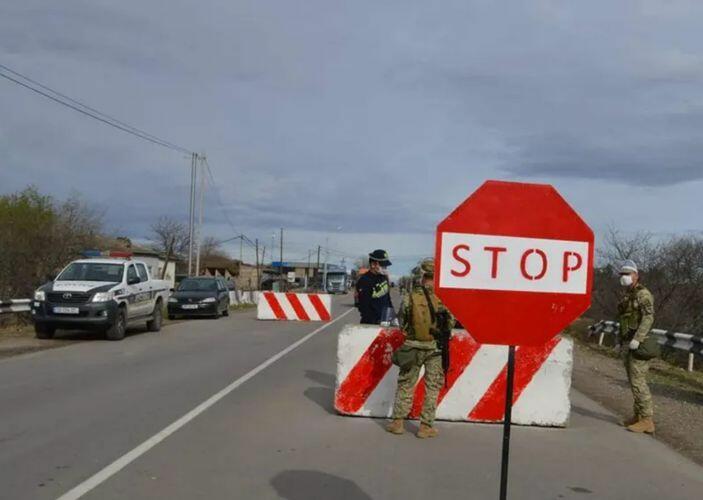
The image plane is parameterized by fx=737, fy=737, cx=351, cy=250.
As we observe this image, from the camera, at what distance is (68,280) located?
17.4 metres

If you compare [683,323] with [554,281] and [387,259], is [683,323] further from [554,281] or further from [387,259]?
[554,281]

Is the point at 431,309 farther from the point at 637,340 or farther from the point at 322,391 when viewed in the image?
the point at 322,391

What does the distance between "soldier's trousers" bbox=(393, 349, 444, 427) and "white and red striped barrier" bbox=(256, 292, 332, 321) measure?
19311 millimetres

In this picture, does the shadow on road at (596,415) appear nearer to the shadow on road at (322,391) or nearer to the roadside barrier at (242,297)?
the shadow on road at (322,391)

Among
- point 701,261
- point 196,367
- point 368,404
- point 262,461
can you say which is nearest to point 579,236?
point 262,461

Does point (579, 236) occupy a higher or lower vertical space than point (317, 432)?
higher

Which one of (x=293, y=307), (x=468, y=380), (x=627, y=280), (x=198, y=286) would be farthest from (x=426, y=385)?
(x=198, y=286)

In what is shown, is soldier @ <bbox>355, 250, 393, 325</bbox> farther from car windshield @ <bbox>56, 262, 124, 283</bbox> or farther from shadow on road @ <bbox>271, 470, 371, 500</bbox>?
car windshield @ <bbox>56, 262, 124, 283</bbox>

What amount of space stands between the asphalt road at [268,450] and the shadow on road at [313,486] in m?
0.02

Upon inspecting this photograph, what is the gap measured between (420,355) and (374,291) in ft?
9.25

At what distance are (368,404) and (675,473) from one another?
10.9ft

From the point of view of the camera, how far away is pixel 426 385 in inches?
302

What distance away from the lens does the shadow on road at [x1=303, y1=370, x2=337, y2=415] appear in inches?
363

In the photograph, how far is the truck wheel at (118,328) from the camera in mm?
16984
